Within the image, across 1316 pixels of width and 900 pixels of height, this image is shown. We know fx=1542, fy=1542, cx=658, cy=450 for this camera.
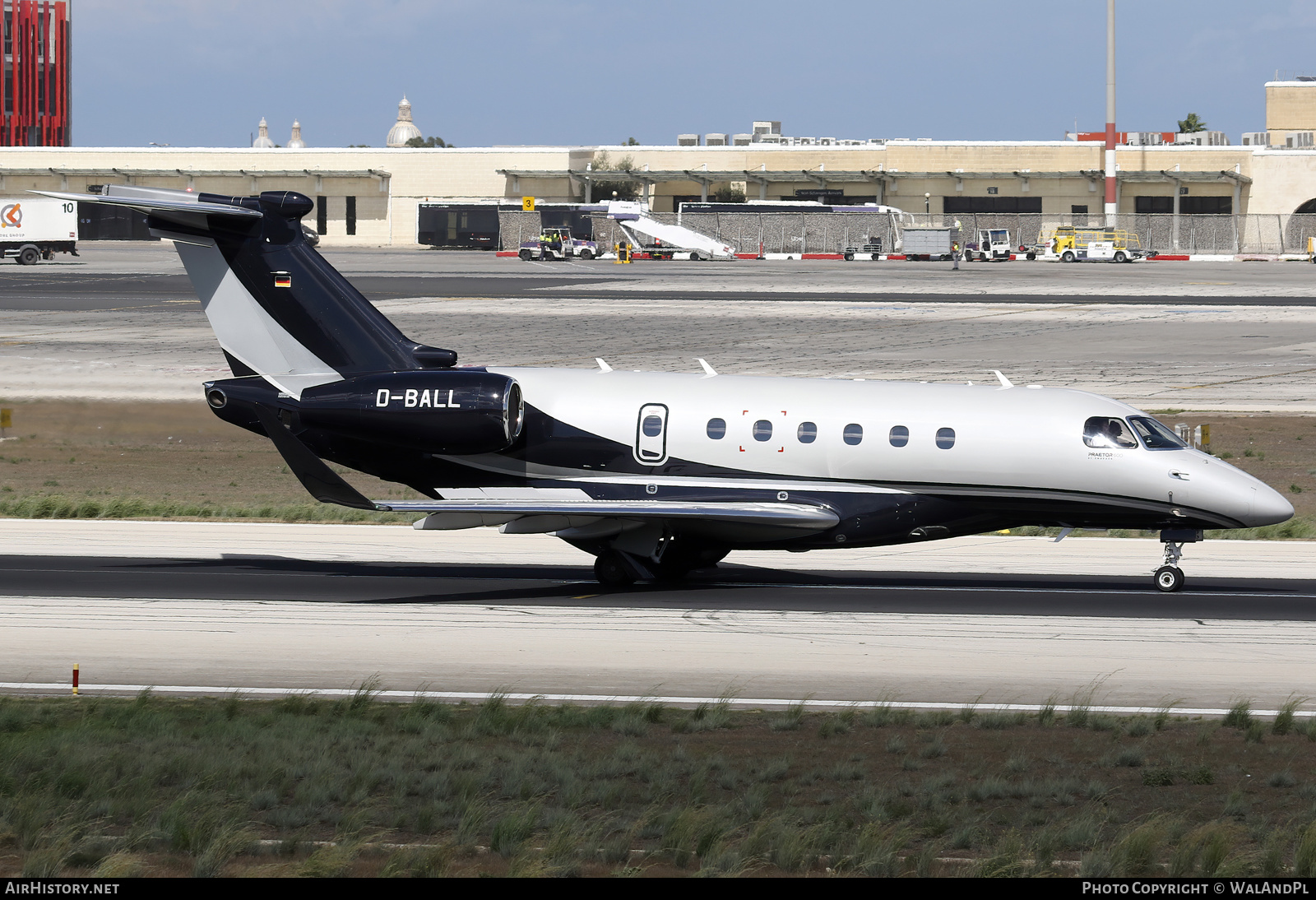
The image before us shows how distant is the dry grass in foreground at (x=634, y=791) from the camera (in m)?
11.6

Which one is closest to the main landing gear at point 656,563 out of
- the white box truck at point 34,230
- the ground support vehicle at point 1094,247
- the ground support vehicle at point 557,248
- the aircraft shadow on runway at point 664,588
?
the aircraft shadow on runway at point 664,588

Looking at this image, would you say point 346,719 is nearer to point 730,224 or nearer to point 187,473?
point 187,473

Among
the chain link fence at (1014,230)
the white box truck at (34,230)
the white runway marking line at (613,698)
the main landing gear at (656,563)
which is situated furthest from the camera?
the chain link fence at (1014,230)

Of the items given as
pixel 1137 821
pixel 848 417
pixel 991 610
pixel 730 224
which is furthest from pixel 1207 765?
pixel 730 224

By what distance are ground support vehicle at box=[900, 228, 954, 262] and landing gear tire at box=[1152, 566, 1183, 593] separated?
9678cm

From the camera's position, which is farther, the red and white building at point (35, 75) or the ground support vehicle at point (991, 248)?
the red and white building at point (35, 75)

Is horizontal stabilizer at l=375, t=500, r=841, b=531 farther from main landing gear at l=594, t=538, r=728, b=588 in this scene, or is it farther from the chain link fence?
the chain link fence

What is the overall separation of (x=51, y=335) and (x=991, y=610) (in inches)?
1915

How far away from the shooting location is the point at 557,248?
12369 cm

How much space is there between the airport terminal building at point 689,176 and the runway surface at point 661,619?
369ft

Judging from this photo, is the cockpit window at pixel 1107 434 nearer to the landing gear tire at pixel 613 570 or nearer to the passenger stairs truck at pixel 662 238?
the landing gear tire at pixel 613 570

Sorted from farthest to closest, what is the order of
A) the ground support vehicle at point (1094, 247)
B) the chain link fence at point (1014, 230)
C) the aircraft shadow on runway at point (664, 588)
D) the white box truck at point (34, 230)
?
the chain link fence at point (1014, 230), the ground support vehicle at point (1094, 247), the white box truck at point (34, 230), the aircraft shadow on runway at point (664, 588)

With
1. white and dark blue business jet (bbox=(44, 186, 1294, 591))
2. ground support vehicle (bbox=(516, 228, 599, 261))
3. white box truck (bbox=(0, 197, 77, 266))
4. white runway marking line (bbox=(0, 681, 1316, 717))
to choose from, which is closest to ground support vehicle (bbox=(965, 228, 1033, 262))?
ground support vehicle (bbox=(516, 228, 599, 261))

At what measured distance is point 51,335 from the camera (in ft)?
201
